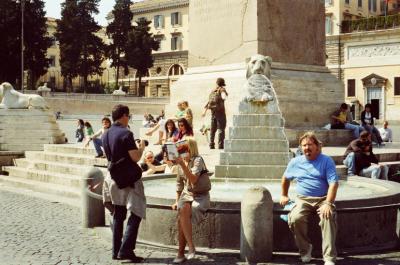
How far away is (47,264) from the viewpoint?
596cm

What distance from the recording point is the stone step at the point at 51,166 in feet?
41.3

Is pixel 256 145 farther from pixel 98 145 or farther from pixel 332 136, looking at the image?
pixel 98 145

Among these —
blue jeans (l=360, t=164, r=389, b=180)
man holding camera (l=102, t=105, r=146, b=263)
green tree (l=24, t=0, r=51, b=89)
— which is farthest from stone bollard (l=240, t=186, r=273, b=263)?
green tree (l=24, t=0, r=51, b=89)

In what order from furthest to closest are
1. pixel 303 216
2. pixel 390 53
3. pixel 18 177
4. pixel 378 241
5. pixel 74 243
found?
pixel 390 53 → pixel 18 177 → pixel 74 243 → pixel 378 241 → pixel 303 216

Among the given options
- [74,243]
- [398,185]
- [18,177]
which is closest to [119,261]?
[74,243]

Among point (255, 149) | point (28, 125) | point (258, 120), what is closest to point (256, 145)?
point (255, 149)

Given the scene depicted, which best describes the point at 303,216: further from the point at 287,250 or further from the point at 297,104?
the point at 297,104

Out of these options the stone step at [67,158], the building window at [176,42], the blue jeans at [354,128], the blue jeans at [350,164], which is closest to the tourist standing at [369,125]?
the blue jeans at [354,128]

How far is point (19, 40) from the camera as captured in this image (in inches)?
2153

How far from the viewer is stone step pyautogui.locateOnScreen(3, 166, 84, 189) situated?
1208 centimetres

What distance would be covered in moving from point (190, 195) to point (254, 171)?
3415 millimetres

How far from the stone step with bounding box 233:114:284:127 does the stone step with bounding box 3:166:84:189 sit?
386 cm

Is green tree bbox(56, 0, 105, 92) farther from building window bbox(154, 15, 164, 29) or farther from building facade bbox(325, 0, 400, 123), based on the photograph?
building facade bbox(325, 0, 400, 123)

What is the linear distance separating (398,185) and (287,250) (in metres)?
2.07
